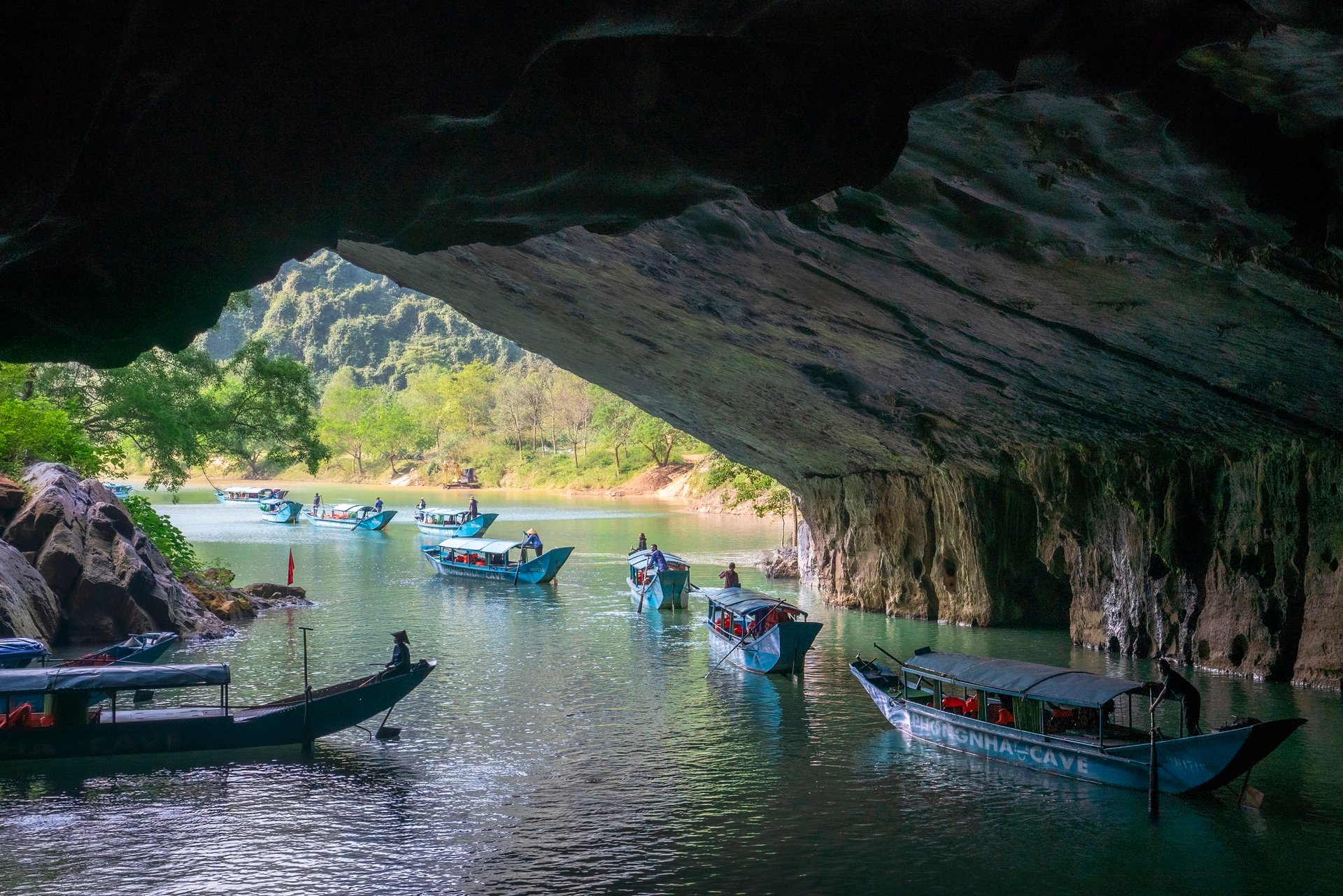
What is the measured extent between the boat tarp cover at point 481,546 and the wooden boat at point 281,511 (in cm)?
2991

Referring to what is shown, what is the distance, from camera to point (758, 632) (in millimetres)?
24672

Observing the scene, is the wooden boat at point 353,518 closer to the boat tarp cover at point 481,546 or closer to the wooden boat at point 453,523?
the wooden boat at point 453,523

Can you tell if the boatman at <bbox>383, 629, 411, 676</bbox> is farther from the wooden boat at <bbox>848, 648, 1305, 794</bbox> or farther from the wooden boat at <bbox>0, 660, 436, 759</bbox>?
the wooden boat at <bbox>848, 648, 1305, 794</bbox>

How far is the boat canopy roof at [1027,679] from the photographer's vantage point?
15.3 m

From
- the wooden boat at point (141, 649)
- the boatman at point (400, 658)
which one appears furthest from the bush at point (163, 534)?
the boatman at point (400, 658)

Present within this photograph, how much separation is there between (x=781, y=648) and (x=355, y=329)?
499 feet

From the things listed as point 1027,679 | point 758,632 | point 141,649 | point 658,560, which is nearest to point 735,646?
point 758,632

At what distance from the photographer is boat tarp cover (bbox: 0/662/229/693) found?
16.7m

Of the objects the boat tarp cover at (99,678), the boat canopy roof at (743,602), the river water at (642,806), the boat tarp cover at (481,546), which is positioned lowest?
the river water at (642,806)

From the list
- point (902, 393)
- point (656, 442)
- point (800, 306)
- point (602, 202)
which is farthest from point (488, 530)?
point (602, 202)

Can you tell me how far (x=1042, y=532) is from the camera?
26859 mm

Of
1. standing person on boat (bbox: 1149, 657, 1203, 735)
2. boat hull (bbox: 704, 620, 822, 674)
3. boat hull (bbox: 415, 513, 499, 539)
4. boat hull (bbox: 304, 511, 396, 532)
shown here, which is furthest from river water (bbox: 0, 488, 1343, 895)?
boat hull (bbox: 304, 511, 396, 532)

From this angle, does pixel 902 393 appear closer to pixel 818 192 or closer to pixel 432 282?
pixel 432 282

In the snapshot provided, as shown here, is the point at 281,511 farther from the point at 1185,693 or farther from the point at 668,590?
the point at 1185,693
